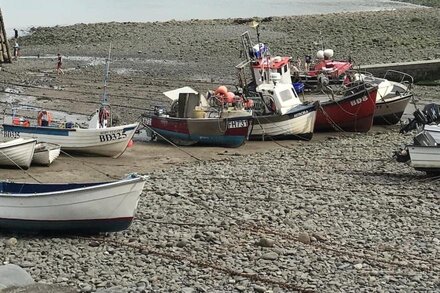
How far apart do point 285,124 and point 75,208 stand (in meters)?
10.8

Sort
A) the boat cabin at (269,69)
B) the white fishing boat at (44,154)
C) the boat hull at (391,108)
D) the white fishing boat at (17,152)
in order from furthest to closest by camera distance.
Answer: the boat hull at (391,108)
the boat cabin at (269,69)
the white fishing boat at (44,154)
the white fishing boat at (17,152)

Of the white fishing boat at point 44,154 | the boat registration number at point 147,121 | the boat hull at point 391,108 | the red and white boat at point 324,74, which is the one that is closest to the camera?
the white fishing boat at point 44,154

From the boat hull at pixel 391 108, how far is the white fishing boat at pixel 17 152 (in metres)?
11.7

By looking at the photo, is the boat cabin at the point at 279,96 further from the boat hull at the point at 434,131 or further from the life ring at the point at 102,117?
the boat hull at the point at 434,131

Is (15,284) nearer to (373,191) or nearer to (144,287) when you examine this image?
(144,287)

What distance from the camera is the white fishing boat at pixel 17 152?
56.9 feet

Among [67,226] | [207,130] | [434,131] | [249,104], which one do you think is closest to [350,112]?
[249,104]

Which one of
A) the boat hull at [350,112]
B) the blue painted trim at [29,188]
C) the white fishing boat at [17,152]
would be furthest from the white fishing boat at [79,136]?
the boat hull at [350,112]

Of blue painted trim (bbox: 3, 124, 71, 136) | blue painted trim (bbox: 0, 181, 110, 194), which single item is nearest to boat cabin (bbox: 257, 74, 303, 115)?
blue painted trim (bbox: 3, 124, 71, 136)

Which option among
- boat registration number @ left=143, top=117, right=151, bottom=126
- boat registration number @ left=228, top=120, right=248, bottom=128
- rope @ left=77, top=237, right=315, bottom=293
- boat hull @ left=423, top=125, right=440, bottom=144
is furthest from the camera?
boat registration number @ left=143, top=117, right=151, bottom=126

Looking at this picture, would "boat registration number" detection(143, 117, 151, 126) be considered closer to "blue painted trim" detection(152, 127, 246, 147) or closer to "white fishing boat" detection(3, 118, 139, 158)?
"blue painted trim" detection(152, 127, 246, 147)

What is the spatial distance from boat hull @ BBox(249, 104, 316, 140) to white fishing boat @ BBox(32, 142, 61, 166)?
19.6ft

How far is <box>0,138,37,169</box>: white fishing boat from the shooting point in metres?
17.3

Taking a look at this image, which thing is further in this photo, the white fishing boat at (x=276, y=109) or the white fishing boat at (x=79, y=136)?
the white fishing boat at (x=276, y=109)
